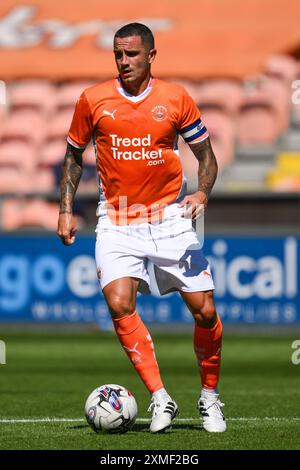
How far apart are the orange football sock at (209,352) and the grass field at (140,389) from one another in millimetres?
296

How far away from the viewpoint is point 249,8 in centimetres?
2311

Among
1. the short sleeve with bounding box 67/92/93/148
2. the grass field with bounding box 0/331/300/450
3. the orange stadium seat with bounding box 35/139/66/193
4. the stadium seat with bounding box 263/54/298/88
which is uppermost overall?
the stadium seat with bounding box 263/54/298/88

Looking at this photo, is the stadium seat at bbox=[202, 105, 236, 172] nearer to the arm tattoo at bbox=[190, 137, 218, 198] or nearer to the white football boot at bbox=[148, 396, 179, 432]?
the arm tattoo at bbox=[190, 137, 218, 198]

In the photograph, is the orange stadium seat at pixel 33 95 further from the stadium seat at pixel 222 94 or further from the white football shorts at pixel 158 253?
the white football shorts at pixel 158 253

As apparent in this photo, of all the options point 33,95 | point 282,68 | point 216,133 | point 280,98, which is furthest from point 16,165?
point 282,68

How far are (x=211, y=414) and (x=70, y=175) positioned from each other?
5.37ft

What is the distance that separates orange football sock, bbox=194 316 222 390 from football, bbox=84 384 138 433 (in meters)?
0.48

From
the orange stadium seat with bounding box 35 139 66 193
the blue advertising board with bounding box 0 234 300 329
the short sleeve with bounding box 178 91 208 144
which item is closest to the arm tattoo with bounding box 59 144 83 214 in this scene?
the short sleeve with bounding box 178 91 208 144

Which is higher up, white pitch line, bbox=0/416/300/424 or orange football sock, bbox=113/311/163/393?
orange football sock, bbox=113/311/163/393

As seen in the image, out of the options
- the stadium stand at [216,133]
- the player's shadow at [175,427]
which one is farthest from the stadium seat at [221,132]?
the player's shadow at [175,427]

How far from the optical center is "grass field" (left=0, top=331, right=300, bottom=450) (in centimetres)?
639

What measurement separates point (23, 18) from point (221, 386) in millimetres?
15472
